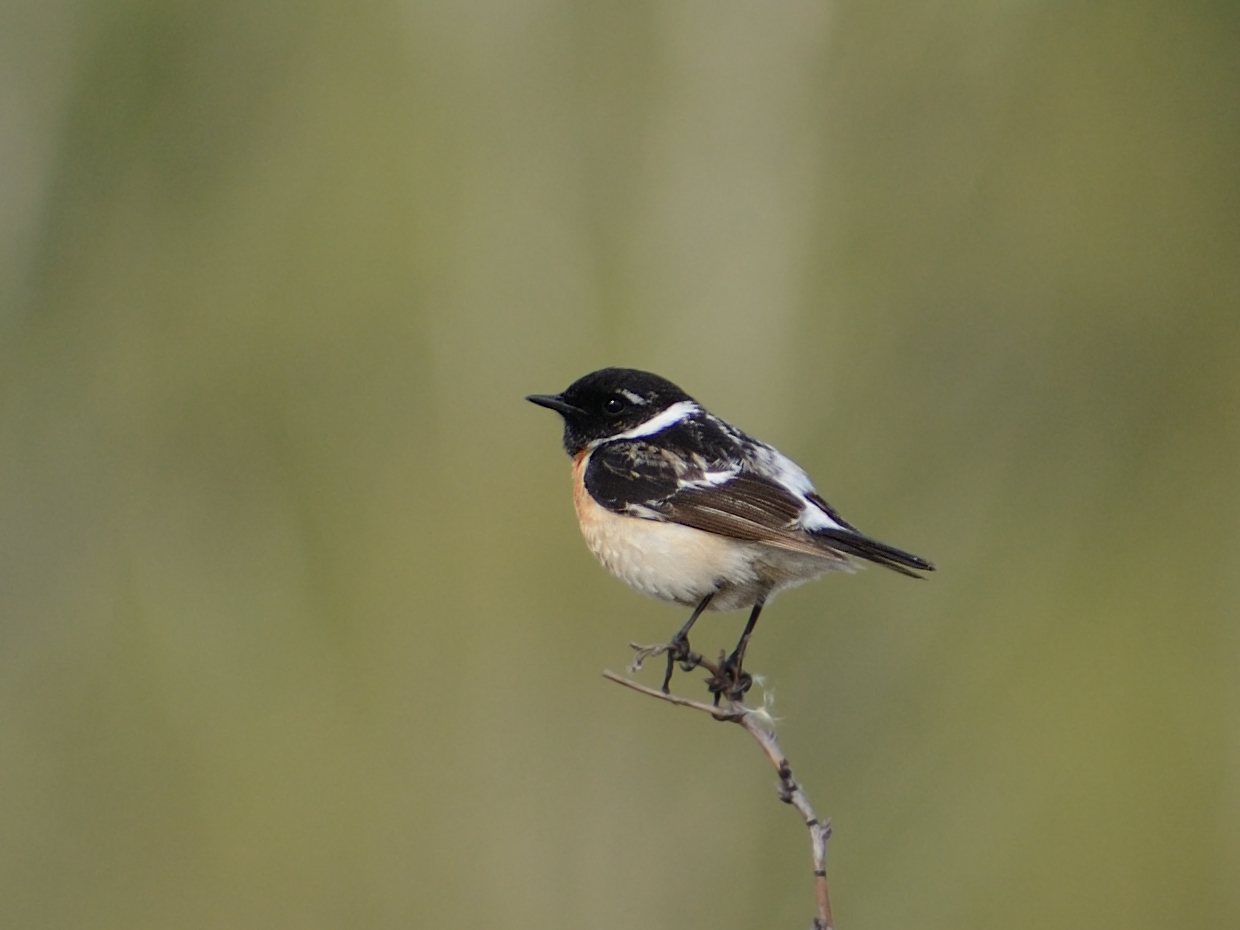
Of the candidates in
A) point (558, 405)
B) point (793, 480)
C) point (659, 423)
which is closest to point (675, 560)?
point (793, 480)

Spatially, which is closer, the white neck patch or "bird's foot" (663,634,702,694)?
"bird's foot" (663,634,702,694)

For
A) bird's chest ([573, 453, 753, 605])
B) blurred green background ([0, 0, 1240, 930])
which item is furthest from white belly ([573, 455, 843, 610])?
blurred green background ([0, 0, 1240, 930])

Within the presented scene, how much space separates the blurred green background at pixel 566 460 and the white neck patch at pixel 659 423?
1903mm

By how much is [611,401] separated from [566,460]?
101 inches

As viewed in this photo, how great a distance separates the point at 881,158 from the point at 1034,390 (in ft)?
4.71

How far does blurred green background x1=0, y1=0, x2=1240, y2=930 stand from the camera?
5.46m

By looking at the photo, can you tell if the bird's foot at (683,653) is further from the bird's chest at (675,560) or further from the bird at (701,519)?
the bird's chest at (675,560)

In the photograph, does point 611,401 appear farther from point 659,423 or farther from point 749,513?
point 749,513

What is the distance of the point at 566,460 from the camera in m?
6.16

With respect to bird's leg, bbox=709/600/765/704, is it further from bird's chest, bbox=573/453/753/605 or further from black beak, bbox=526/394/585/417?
black beak, bbox=526/394/585/417

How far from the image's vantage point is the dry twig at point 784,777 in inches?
64.2

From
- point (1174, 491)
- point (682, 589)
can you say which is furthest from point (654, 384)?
point (1174, 491)

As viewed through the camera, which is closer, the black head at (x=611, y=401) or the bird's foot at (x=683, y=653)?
the bird's foot at (x=683, y=653)

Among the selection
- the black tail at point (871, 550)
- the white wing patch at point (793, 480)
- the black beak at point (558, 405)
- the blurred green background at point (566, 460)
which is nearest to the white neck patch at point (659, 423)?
the black beak at point (558, 405)
